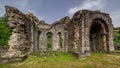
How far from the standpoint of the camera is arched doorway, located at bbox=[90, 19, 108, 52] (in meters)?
21.7

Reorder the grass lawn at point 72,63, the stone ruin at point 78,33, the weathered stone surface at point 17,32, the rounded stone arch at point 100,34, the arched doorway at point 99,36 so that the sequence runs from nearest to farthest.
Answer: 1. the grass lawn at point 72,63
2. the stone ruin at point 78,33
3. the weathered stone surface at point 17,32
4. the rounded stone arch at point 100,34
5. the arched doorway at point 99,36

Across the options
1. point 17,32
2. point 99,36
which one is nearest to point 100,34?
point 99,36

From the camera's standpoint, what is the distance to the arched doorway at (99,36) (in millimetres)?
21741

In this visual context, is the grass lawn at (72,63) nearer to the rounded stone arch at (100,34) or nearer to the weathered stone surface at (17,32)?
the weathered stone surface at (17,32)

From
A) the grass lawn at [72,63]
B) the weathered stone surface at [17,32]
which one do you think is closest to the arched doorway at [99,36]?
the grass lawn at [72,63]

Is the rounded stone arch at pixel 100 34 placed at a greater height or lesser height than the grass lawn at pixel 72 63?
greater

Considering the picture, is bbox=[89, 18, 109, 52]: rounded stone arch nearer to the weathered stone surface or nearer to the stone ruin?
the stone ruin

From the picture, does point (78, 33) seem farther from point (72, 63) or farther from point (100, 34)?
point (72, 63)

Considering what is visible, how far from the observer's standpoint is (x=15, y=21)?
2089 centimetres

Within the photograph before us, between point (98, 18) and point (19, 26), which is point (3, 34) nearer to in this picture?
point (19, 26)

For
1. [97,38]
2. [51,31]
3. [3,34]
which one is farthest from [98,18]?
[3,34]

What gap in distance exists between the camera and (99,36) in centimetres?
2244

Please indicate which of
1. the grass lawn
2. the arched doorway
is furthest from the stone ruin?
the grass lawn

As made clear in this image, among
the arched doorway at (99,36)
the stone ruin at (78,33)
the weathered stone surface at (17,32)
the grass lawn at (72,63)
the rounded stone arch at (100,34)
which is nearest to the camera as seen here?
the grass lawn at (72,63)
